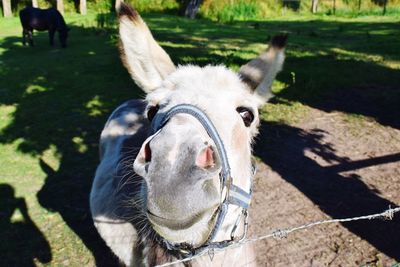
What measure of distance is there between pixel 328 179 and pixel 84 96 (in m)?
5.96

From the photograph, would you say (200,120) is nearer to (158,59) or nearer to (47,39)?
(158,59)

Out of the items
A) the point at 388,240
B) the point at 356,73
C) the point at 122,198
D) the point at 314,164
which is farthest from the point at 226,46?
the point at 122,198

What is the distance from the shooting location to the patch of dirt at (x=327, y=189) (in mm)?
4086

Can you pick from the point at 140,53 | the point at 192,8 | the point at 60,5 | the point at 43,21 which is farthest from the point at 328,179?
the point at 60,5

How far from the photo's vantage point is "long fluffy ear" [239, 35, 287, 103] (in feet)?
7.83

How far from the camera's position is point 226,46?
13.8 meters

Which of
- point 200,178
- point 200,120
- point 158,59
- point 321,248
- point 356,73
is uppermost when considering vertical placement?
point 158,59

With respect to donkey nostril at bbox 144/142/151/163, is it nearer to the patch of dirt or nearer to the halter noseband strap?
the halter noseband strap

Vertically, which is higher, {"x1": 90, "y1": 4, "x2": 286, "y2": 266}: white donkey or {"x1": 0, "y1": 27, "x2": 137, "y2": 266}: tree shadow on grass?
{"x1": 90, "y1": 4, "x2": 286, "y2": 266}: white donkey

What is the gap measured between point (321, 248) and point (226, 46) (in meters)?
10.5

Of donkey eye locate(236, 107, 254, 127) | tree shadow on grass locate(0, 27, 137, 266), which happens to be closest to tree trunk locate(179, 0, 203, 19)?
tree shadow on grass locate(0, 27, 137, 266)

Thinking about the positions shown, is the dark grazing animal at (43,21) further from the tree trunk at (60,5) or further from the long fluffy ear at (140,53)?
the long fluffy ear at (140,53)

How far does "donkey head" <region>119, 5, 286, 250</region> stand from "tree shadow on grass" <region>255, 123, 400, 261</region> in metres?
2.67

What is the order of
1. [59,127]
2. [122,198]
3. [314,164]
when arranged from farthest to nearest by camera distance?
[59,127] < [314,164] < [122,198]
